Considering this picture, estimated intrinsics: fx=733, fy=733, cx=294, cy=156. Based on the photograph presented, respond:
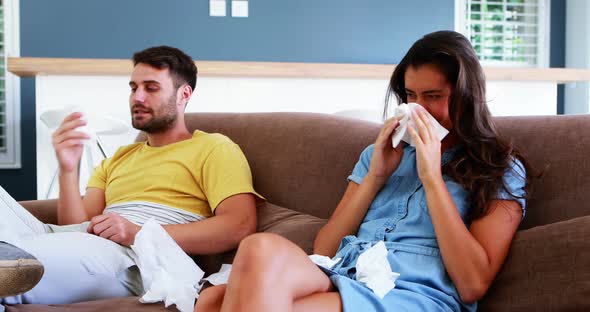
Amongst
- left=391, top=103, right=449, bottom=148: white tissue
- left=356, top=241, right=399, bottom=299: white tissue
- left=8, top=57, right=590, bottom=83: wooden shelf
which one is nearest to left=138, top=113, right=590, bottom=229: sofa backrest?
left=391, top=103, right=449, bottom=148: white tissue

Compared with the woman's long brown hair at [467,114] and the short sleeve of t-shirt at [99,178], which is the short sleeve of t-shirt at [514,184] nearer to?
the woman's long brown hair at [467,114]

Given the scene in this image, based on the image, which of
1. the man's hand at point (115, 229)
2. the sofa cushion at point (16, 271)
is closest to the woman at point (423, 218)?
the sofa cushion at point (16, 271)

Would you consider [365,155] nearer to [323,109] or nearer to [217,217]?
[217,217]

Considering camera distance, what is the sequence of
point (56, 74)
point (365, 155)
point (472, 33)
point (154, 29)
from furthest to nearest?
point (472, 33)
point (154, 29)
point (56, 74)
point (365, 155)

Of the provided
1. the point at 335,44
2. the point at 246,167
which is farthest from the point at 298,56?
the point at 246,167

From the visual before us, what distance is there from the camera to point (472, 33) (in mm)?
6680

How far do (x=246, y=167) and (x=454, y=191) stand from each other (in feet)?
2.69

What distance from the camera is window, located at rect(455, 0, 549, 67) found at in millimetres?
6770

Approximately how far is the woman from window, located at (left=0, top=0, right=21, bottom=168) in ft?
14.0

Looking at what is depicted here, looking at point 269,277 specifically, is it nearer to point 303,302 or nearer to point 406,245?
point 303,302

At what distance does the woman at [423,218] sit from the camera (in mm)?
1354

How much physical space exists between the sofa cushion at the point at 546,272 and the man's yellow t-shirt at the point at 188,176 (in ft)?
2.93

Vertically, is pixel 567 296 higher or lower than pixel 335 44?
lower

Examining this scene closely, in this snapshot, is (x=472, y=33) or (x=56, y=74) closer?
(x=56, y=74)
